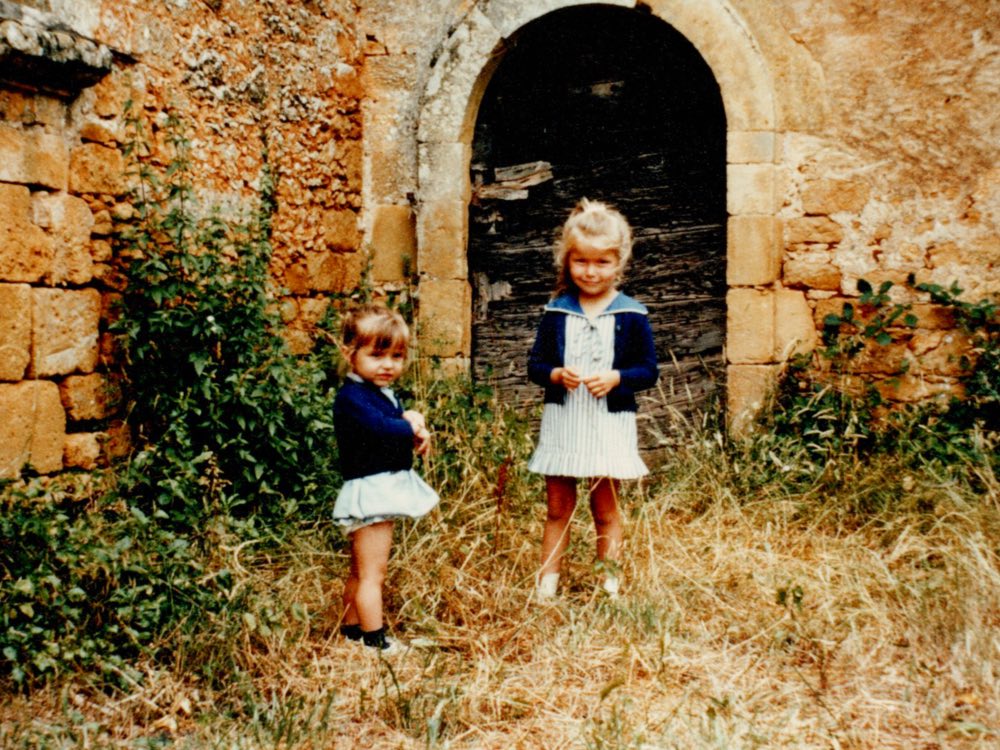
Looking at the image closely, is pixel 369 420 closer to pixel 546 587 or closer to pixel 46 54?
pixel 546 587

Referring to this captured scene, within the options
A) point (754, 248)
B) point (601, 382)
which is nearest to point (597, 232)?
point (601, 382)

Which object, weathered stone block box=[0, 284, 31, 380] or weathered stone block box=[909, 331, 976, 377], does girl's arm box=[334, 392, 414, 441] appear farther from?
weathered stone block box=[909, 331, 976, 377]

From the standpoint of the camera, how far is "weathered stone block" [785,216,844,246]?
198 inches

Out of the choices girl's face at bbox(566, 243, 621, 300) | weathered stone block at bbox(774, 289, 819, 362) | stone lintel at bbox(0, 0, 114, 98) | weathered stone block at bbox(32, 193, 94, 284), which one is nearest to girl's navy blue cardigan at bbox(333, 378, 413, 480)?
girl's face at bbox(566, 243, 621, 300)

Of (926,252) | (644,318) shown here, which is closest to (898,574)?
(644,318)

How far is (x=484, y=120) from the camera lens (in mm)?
5625

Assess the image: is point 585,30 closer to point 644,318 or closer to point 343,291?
point 343,291

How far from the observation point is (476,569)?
366 cm

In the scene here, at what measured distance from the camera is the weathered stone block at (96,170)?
3812mm

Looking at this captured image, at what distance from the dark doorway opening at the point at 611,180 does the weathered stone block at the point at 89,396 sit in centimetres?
221

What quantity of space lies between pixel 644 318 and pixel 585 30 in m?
2.66

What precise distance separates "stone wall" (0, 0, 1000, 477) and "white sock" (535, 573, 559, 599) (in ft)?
6.30

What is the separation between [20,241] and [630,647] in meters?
2.68

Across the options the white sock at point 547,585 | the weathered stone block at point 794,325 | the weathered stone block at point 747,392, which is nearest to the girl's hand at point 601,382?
→ the white sock at point 547,585
